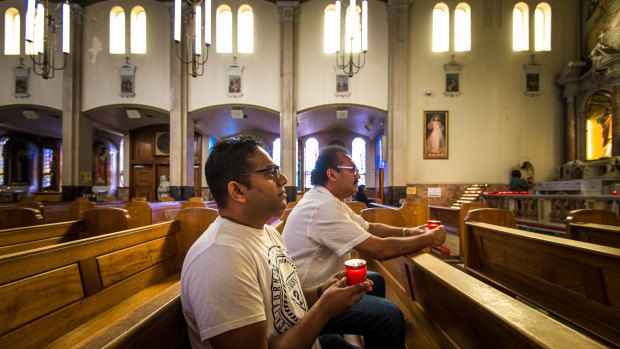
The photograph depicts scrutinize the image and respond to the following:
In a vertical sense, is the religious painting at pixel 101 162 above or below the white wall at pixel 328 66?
below

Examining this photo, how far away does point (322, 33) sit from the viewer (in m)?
10.1

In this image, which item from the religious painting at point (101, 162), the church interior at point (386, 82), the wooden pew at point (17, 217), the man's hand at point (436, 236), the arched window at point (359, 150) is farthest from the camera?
the arched window at point (359, 150)

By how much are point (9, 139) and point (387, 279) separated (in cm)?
1945

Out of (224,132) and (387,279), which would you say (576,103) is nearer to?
(387,279)

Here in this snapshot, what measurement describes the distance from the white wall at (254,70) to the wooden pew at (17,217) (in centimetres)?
758

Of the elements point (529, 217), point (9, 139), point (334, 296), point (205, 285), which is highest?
point (9, 139)

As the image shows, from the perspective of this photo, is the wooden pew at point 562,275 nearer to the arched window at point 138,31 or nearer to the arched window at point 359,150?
the arched window at point 138,31

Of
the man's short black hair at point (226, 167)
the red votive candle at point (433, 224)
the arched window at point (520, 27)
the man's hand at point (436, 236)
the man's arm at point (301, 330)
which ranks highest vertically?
the arched window at point (520, 27)

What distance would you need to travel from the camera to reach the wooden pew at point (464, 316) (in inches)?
29.0

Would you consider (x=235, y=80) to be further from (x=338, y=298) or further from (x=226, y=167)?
(x=338, y=298)

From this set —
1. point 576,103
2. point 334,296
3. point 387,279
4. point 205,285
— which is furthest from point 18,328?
point 576,103

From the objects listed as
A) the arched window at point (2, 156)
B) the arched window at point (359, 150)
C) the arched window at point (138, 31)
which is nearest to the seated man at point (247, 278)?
the arched window at point (138, 31)

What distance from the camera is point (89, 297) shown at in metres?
1.75

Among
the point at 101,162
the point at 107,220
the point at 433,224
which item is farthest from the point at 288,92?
the point at 101,162
